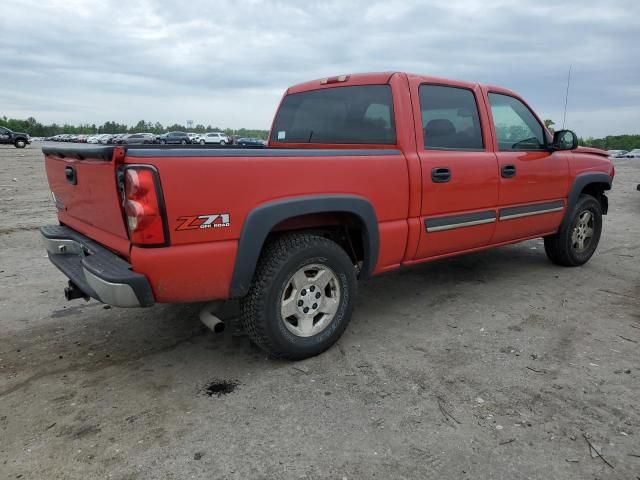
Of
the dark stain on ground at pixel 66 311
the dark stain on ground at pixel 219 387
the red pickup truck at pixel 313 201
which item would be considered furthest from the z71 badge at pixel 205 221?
the dark stain on ground at pixel 66 311

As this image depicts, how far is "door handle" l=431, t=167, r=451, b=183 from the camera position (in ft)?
12.1

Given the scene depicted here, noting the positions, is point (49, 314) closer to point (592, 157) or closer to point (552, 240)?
point (552, 240)

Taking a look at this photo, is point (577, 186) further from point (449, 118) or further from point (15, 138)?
point (15, 138)

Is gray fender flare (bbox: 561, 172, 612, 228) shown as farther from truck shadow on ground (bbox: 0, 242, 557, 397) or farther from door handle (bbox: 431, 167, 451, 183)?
door handle (bbox: 431, 167, 451, 183)

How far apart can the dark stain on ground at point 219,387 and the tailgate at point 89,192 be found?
0.93m

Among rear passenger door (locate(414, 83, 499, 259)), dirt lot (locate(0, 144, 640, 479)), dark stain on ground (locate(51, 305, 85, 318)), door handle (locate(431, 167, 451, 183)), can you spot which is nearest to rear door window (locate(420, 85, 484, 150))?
rear passenger door (locate(414, 83, 499, 259))

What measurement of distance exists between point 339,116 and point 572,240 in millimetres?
3077

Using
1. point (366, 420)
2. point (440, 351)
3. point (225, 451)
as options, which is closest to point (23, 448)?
point (225, 451)

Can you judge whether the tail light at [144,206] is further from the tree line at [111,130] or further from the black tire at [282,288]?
the tree line at [111,130]

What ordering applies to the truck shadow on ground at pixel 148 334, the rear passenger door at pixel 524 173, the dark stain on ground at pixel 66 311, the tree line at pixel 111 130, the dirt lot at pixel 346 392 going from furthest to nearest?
the tree line at pixel 111 130
the rear passenger door at pixel 524 173
the dark stain on ground at pixel 66 311
the truck shadow on ground at pixel 148 334
the dirt lot at pixel 346 392

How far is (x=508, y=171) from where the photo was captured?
4293 millimetres

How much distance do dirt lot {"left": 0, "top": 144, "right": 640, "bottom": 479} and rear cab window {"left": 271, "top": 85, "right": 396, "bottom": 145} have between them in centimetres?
148

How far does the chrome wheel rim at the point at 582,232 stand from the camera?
17.7ft

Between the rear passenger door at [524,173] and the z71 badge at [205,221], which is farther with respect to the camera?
the rear passenger door at [524,173]
